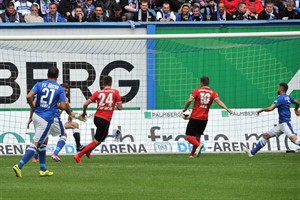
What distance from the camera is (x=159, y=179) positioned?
1636 cm

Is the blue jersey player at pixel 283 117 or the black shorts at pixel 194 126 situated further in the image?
the black shorts at pixel 194 126

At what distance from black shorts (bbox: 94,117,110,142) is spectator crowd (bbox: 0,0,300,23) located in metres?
6.88

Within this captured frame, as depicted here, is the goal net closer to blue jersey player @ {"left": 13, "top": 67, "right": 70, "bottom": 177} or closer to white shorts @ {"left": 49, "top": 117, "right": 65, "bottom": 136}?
white shorts @ {"left": 49, "top": 117, "right": 65, "bottom": 136}

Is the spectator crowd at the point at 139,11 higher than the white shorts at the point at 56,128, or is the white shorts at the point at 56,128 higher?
the spectator crowd at the point at 139,11

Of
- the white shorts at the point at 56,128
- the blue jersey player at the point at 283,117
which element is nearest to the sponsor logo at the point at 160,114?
the blue jersey player at the point at 283,117

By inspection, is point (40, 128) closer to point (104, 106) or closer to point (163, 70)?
point (104, 106)

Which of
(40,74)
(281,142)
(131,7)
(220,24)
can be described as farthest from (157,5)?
(281,142)

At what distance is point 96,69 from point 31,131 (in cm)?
305

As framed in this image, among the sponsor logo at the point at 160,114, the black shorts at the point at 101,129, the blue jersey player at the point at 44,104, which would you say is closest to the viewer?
the blue jersey player at the point at 44,104

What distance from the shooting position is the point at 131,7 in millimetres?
27750

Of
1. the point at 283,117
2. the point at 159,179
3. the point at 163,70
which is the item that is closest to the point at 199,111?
the point at 283,117

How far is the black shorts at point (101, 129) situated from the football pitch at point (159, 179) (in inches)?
24.6

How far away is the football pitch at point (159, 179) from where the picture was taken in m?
14.0

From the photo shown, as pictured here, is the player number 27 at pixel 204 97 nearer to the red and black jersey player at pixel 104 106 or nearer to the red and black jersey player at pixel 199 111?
the red and black jersey player at pixel 199 111
